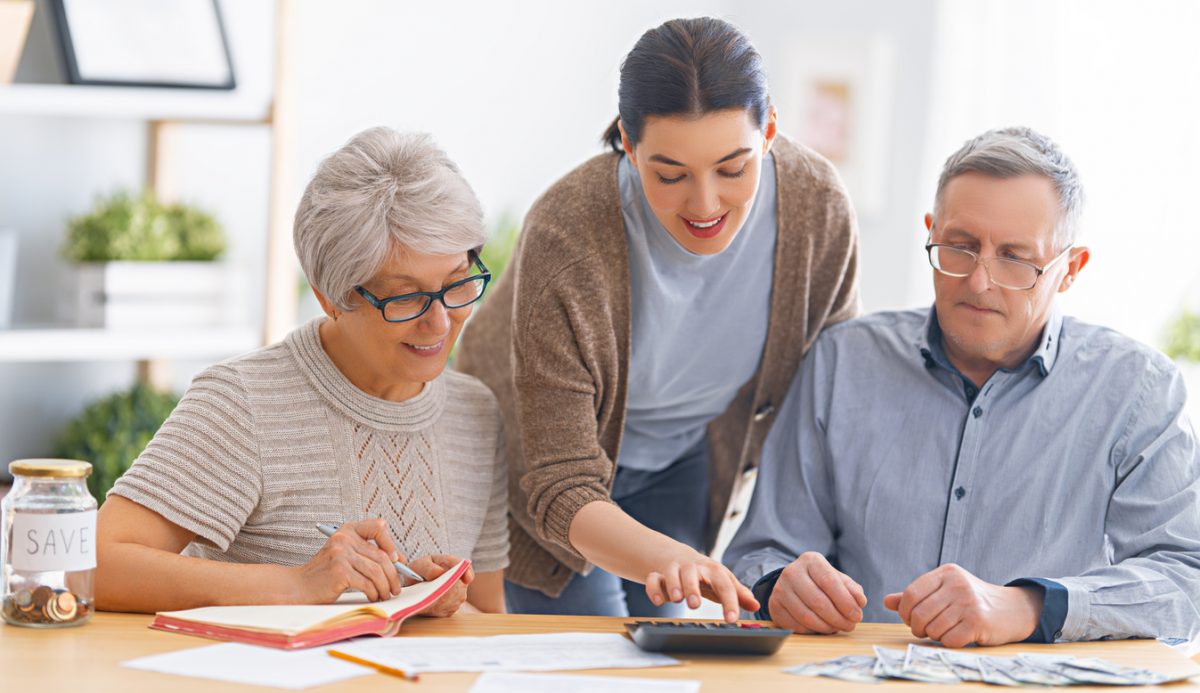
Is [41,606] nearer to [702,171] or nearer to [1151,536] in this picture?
[702,171]

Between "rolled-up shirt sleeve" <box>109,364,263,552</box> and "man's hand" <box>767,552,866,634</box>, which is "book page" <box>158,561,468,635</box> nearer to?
"rolled-up shirt sleeve" <box>109,364,263,552</box>

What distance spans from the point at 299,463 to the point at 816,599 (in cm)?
71

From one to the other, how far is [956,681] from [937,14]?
128 inches

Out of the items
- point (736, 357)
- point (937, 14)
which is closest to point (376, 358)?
point (736, 357)

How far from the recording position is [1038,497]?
6.33ft

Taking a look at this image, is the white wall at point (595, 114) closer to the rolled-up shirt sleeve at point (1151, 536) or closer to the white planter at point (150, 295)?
the white planter at point (150, 295)

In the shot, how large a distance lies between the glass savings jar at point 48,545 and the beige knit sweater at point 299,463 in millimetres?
157

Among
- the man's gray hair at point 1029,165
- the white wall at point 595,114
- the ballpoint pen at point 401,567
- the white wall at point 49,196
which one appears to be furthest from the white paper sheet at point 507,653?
the white wall at point 49,196

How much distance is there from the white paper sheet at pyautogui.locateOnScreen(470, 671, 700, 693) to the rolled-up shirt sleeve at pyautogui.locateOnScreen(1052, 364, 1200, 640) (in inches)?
22.6

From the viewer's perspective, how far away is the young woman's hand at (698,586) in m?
1.59

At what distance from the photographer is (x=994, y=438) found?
1978 mm

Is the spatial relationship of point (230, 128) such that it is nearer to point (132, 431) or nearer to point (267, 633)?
point (132, 431)

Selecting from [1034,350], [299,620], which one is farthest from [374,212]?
[1034,350]

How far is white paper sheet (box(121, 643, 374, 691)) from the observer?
1334 mm
